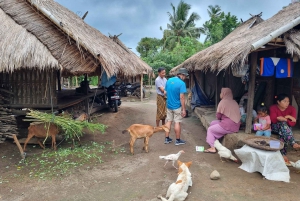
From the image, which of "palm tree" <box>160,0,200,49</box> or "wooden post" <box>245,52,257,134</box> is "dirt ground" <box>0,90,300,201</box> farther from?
"palm tree" <box>160,0,200,49</box>

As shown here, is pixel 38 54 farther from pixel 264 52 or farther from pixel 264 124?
pixel 264 52

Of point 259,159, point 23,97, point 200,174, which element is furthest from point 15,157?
point 259,159

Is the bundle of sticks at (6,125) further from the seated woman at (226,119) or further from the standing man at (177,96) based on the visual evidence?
the seated woman at (226,119)

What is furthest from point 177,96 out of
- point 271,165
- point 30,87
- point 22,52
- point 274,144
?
point 30,87

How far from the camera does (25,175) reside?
13.6 feet

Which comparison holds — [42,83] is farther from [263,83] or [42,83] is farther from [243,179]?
[263,83]

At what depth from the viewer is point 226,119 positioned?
518cm

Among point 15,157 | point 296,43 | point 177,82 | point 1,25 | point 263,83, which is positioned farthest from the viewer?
point 263,83

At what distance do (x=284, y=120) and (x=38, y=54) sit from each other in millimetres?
5681

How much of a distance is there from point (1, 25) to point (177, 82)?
15.9ft

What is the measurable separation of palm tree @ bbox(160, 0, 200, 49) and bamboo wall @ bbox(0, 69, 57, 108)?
22206 mm

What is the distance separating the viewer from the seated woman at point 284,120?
4.75m

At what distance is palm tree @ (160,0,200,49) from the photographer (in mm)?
27492

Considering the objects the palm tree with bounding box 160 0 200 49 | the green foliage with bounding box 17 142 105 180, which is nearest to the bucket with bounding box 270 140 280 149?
the green foliage with bounding box 17 142 105 180
